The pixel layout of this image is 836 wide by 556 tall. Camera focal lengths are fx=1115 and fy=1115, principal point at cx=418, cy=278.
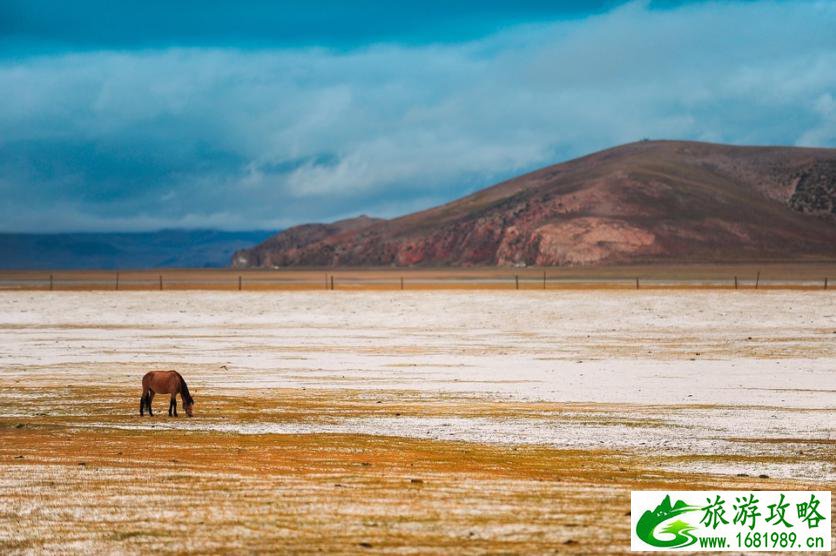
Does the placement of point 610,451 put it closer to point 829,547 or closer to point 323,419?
point 323,419

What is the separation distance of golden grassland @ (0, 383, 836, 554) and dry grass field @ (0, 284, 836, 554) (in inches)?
1.6

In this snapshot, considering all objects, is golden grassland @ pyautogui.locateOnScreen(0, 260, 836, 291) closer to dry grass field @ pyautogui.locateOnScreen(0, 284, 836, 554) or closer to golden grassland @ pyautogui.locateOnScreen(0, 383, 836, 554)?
dry grass field @ pyautogui.locateOnScreen(0, 284, 836, 554)

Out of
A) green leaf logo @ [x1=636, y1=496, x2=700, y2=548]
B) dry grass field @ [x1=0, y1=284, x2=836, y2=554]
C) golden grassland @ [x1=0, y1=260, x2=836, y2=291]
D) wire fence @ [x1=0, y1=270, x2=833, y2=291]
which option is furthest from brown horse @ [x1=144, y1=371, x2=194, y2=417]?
golden grassland @ [x1=0, y1=260, x2=836, y2=291]

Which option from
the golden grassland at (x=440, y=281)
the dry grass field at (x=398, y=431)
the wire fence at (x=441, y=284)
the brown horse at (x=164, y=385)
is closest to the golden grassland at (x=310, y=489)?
the dry grass field at (x=398, y=431)

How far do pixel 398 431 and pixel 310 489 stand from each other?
A: 6.72 metres

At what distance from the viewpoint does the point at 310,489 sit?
1115cm

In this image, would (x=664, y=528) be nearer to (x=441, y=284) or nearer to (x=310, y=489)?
(x=310, y=489)

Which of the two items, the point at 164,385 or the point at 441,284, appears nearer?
the point at 164,385

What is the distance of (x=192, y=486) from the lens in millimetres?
11203

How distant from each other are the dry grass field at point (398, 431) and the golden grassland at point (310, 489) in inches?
1.6

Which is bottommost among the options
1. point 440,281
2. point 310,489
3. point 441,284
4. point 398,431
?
point 398,431

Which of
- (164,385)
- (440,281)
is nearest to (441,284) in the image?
(440,281)

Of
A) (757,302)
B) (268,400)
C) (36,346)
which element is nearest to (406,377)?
(268,400)

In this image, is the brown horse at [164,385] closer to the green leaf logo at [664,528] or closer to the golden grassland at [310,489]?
the golden grassland at [310,489]
